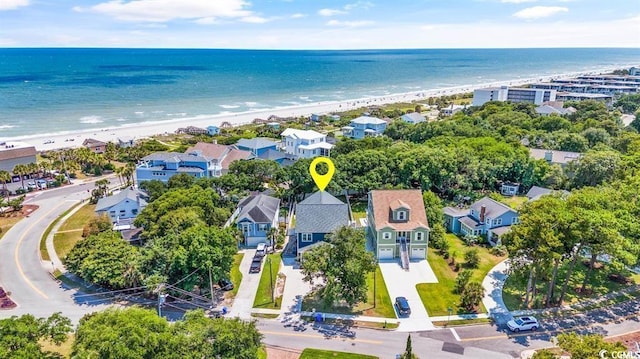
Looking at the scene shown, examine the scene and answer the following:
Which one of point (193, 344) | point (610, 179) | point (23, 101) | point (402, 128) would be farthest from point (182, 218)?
point (23, 101)

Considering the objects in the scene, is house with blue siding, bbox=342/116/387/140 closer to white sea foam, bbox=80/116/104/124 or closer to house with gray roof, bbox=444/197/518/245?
house with gray roof, bbox=444/197/518/245

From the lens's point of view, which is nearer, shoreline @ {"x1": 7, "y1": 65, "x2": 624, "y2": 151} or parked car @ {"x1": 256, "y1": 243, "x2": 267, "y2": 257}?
parked car @ {"x1": 256, "y1": 243, "x2": 267, "y2": 257}

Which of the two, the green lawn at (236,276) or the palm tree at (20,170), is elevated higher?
the palm tree at (20,170)

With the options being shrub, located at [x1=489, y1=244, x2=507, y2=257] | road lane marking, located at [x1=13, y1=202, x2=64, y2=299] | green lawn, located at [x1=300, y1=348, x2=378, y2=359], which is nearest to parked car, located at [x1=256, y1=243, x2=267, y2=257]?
green lawn, located at [x1=300, y1=348, x2=378, y2=359]

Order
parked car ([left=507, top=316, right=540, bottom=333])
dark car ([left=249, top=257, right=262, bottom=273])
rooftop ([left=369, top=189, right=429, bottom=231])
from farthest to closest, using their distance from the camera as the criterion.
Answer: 1. rooftop ([left=369, top=189, right=429, bottom=231])
2. dark car ([left=249, top=257, right=262, bottom=273])
3. parked car ([left=507, top=316, right=540, bottom=333])

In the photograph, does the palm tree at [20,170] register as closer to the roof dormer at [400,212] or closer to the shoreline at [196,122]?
the shoreline at [196,122]

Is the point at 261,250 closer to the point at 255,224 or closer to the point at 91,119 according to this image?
the point at 255,224

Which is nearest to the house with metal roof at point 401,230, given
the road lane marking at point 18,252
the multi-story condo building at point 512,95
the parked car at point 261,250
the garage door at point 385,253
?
the garage door at point 385,253

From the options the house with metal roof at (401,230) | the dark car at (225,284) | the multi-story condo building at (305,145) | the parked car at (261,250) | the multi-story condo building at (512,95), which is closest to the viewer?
the dark car at (225,284)
